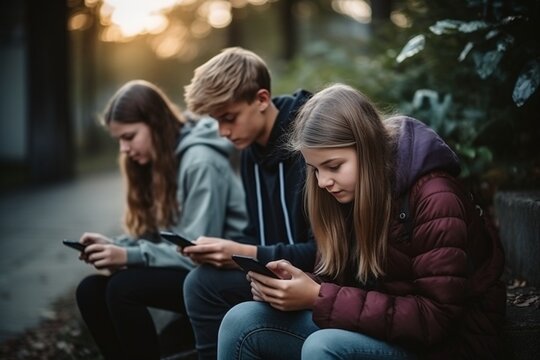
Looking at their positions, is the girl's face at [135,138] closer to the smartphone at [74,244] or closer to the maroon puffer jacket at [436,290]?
the smartphone at [74,244]

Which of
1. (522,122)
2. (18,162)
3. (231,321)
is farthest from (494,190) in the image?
(18,162)

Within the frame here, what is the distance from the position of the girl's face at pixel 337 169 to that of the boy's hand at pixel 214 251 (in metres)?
0.63

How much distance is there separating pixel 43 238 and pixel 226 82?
5378mm

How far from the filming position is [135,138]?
342cm

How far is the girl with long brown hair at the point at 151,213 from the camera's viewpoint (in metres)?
2.97

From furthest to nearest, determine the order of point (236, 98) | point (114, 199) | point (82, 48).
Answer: point (82, 48)
point (114, 199)
point (236, 98)

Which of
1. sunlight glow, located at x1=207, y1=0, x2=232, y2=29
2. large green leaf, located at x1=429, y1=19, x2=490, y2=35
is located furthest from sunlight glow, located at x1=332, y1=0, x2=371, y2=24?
large green leaf, located at x1=429, y1=19, x2=490, y2=35

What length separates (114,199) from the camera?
35.3 ft

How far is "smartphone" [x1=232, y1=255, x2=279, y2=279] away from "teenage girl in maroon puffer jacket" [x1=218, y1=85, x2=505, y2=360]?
0.02m

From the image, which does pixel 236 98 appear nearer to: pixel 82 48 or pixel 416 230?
pixel 416 230

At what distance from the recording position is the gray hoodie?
310 centimetres

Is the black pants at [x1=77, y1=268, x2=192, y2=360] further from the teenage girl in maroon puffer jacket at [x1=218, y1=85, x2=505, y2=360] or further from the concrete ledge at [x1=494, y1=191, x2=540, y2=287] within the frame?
the concrete ledge at [x1=494, y1=191, x2=540, y2=287]

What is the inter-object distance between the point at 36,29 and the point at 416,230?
1164 cm

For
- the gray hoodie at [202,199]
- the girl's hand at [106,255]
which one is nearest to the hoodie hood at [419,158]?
the gray hoodie at [202,199]
